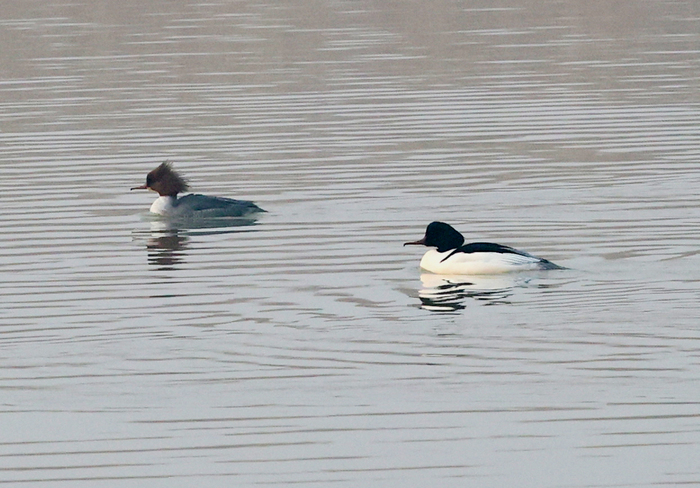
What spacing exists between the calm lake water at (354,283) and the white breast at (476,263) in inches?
6.5

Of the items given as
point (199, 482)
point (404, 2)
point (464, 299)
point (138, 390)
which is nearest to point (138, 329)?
point (138, 390)

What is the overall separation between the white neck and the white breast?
552cm

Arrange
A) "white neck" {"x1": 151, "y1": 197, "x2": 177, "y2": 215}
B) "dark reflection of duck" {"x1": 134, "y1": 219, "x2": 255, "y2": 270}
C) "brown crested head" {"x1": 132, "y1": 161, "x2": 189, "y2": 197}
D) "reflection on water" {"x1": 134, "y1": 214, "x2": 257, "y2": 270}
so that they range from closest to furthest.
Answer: "dark reflection of duck" {"x1": 134, "y1": 219, "x2": 255, "y2": 270} < "reflection on water" {"x1": 134, "y1": 214, "x2": 257, "y2": 270} < "white neck" {"x1": 151, "y1": 197, "x2": 177, "y2": 215} < "brown crested head" {"x1": 132, "y1": 161, "x2": 189, "y2": 197}

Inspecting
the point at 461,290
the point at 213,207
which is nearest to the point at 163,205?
the point at 213,207

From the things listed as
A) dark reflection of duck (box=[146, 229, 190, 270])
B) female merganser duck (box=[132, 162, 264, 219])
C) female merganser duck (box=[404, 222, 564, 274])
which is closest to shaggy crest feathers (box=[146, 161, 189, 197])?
female merganser duck (box=[132, 162, 264, 219])

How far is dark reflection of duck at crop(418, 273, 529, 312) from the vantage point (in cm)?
Result: 1523

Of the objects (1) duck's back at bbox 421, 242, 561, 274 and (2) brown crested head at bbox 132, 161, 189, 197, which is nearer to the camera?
(1) duck's back at bbox 421, 242, 561, 274

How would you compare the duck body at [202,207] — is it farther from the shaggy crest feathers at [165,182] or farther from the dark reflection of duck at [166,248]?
the dark reflection of duck at [166,248]

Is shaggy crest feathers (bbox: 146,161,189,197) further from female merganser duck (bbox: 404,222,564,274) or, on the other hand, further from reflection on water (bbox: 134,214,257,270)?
female merganser duck (bbox: 404,222,564,274)

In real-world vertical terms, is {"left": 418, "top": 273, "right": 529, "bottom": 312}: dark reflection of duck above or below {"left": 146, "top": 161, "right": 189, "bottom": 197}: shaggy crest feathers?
below

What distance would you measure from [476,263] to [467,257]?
147mm

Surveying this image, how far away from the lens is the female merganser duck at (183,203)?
816 inches

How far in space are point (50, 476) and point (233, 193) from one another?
509 inches

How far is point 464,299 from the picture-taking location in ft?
50.9
